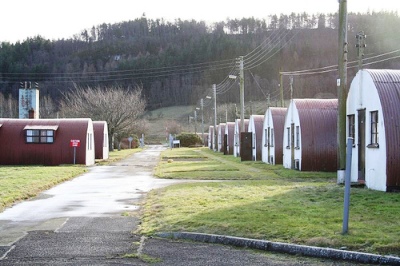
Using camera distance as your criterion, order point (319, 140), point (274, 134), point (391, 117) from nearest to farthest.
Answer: point (391, 117)
point (319, 140)
point (274, 134)

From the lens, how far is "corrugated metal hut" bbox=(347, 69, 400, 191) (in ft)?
61.3

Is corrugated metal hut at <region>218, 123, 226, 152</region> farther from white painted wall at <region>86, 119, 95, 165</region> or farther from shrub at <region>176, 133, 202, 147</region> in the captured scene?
shrub at <region>176, 133, 202, 147</region>

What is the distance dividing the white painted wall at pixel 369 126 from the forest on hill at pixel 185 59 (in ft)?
337

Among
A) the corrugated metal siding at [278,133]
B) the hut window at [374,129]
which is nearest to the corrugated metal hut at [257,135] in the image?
the corrugated metal siding at [278,133]

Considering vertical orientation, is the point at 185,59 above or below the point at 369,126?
above

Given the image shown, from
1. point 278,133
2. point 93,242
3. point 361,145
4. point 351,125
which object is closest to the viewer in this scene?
point 93,242

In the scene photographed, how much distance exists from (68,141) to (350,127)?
2450cm

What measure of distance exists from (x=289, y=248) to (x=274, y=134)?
28.4m

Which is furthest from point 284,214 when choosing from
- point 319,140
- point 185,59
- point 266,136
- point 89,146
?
point 185,59

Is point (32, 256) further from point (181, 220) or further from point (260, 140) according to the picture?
point (260, 140)

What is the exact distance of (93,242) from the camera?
1108 cm

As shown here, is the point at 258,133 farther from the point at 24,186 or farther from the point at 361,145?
the point at 24,186

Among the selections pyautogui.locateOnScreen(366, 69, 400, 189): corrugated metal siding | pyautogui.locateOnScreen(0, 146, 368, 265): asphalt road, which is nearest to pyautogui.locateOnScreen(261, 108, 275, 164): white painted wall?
pyautogui.locateOnScreen(366, 69, 400, 189): corrugated metal siding

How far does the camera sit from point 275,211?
45.2ft
